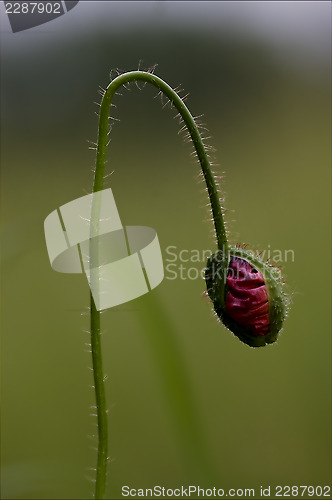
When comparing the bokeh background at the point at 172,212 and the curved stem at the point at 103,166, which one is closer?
the curved stem at the point at 103,166

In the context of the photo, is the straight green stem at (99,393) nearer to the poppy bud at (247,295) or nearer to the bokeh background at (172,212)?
the poppy bud at (247,295)

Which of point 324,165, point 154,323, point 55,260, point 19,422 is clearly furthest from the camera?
point 324,165

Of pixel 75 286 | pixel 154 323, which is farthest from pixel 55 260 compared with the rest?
pixel 75 286

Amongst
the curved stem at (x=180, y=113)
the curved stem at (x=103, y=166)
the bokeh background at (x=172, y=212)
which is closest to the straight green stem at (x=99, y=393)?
the curved stem at (x=103, y=166)

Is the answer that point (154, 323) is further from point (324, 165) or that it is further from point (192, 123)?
point (324, 165)

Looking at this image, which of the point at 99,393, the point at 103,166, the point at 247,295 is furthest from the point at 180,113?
the point at 99,393

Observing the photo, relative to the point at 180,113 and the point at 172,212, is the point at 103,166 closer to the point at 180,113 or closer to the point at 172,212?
the point at 180,113

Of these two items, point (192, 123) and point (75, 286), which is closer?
point (192, 123)
